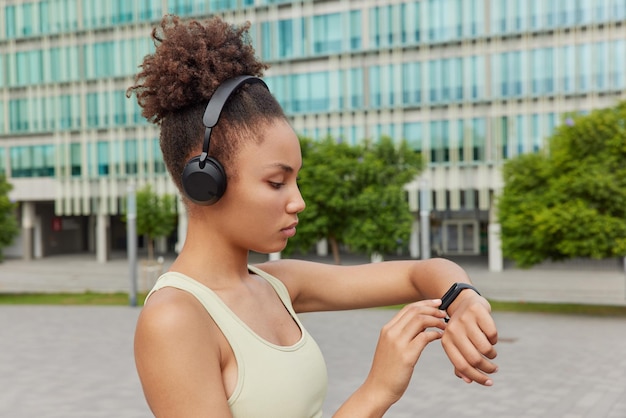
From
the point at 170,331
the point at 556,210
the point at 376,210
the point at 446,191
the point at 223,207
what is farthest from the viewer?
the point at 446,191

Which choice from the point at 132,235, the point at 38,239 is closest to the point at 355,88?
the point at 132,235

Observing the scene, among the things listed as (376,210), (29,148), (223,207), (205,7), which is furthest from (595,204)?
(29,148)

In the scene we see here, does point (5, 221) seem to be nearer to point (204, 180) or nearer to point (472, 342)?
point (204, 180)

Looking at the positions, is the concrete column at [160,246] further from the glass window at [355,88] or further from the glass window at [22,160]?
the glass window at [355,88]

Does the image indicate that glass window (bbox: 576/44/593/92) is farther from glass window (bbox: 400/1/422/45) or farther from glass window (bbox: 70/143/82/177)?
glass window (bbox: 70/143/82/177)

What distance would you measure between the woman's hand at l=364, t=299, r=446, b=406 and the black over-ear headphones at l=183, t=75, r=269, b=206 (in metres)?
0.56

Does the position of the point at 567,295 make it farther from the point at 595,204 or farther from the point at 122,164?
the point at 122,164

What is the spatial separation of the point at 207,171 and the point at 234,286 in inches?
14.7

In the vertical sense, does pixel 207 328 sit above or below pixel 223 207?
below

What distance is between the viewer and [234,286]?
76.8 inches

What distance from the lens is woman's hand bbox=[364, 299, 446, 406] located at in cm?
161

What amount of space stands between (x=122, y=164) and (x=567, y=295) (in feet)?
102

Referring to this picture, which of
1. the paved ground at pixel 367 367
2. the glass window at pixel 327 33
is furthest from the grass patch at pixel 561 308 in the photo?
the glass window at pixel 327 33

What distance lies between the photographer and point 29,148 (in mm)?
47750
